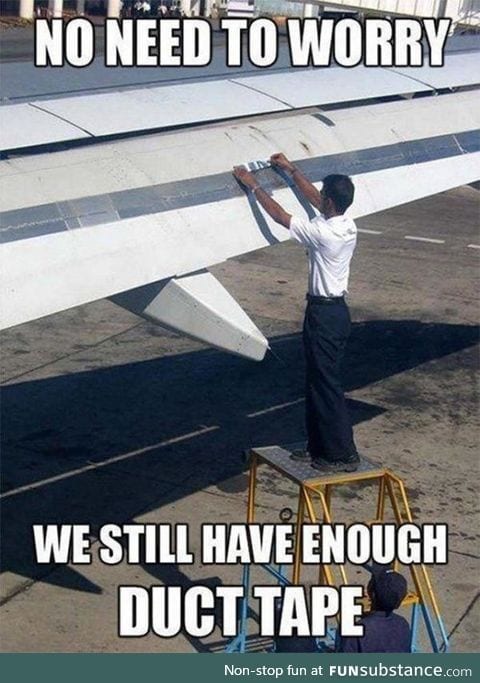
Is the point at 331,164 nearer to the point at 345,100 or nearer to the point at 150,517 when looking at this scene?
the point at 345,100

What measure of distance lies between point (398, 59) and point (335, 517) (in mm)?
5207

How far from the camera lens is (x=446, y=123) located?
10.7 meters

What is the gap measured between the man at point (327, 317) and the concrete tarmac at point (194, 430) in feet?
5.71

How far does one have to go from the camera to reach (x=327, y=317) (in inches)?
353

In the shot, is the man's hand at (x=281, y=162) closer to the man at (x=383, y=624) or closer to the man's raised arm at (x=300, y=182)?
the man's raised arm at (x=300, y=182)

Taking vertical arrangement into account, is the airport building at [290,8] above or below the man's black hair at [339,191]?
below

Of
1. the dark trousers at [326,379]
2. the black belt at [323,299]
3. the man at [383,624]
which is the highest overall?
the black belt at [323,299]

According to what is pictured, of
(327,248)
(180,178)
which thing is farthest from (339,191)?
(180,178)

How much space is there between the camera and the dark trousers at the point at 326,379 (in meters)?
8.96

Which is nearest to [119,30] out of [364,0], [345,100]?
[345,100]

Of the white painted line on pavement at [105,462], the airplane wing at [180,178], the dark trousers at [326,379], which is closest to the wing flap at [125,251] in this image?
the airplane wing at [180,178]

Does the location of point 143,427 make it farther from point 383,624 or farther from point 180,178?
point 383,624

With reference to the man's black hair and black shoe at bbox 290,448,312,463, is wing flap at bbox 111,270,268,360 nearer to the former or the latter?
the man's black hair

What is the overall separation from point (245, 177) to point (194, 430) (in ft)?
19.1
